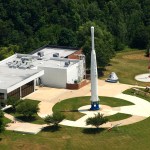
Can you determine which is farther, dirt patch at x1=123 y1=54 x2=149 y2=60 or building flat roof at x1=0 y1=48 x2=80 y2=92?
dirt patch at x1=123 y1=54 x2=149 y2=60

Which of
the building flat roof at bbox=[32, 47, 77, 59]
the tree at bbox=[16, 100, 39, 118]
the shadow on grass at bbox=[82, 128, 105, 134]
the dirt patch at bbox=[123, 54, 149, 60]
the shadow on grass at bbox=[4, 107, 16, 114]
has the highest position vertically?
the building flat roof at bbox=[32, 47, 77, 59]

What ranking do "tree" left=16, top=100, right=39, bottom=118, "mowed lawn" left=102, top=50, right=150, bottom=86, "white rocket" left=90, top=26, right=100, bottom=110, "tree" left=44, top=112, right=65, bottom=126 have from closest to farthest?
"tree" left=44, top=112, right=65, bottom=126
"tree" left=16, top=100, right=39, bottom=118
"white rocket" left=90, top=26, right=100, bottom=110
"mowed lawn" left=102, top=50, right=150, bottom=86

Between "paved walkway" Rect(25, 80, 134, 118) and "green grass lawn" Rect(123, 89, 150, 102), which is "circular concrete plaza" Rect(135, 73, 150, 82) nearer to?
"paved walkway" Rect(25, 80, 134, 118)

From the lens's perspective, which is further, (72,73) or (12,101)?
(72,73)

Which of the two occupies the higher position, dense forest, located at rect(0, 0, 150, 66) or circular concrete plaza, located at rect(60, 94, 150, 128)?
dense forest, located at rect(0, 0, 150, 66)

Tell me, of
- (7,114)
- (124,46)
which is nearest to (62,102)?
(7,114)

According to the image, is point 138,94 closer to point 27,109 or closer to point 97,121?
point 97,121

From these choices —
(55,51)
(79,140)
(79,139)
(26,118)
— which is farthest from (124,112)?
(55,51)

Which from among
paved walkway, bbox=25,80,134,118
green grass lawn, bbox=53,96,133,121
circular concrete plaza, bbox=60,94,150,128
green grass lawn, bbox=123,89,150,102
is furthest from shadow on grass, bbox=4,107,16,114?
green grass lawn, bbox=123,89,150,102
